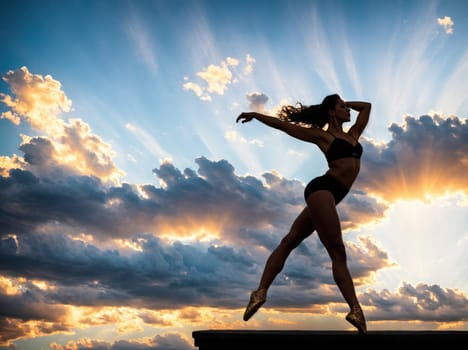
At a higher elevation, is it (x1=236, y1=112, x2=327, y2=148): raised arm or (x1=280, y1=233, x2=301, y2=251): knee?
(x1=236, y1=112, x2=327, y2=148): raised arm

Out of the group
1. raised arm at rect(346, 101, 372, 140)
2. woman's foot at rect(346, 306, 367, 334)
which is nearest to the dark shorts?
raised arm at rect(346, 101, 372, 140)

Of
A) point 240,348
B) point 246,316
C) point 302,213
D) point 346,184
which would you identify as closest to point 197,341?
point 240,348

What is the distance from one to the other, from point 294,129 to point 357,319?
2.67m

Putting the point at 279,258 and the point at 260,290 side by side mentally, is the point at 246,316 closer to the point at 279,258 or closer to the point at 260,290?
the point at 260,290

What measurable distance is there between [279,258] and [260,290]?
50 cm

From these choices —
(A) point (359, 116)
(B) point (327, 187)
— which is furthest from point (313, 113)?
(B) point (327, 187)

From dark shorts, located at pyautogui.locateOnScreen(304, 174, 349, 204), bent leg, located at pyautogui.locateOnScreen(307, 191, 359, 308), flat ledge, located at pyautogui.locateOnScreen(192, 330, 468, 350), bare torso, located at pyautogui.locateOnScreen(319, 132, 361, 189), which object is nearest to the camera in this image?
flat ledge, located at pyautogui.locateOnScreen(192, 330, 468, 350)

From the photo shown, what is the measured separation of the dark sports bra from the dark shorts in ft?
1.04

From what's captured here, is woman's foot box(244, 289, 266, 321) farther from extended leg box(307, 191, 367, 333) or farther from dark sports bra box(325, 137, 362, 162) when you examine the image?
dark sports bra box(325, 137, 362, 162)

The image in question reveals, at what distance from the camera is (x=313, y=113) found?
267 inches

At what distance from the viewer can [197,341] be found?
452cm

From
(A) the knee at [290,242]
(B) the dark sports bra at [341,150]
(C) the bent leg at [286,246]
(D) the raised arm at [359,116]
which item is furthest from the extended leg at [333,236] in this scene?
(D) the raised arm at [359,116]

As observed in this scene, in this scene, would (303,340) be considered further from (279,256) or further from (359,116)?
(359,116)

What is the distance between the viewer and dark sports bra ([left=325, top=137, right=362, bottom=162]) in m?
5.98
